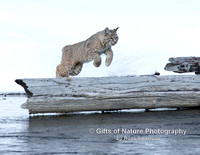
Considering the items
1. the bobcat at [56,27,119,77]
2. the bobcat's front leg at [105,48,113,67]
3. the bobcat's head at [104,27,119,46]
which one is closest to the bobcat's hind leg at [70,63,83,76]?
the bobcat at [56,27,119,77]

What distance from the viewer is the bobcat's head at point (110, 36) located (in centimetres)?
1006

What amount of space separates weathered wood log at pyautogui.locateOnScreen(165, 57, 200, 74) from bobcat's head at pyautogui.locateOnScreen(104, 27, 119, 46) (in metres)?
1.79

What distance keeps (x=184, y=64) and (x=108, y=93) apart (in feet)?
9.19

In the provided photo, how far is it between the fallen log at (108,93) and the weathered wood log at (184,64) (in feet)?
2.72

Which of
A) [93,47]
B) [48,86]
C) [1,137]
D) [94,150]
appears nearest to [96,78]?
[48,86]

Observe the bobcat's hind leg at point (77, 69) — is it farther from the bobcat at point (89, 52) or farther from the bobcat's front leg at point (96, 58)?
the bobcat's front leg at point (96, 58)

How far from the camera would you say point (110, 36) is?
10.1 meters

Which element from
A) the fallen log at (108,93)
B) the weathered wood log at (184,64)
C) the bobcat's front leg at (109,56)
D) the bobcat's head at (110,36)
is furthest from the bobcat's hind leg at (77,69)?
the weathered wood log at (184,64)

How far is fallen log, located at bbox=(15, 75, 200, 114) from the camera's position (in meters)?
8.20

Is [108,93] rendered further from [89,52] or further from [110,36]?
[110,36]

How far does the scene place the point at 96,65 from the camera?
393 inches

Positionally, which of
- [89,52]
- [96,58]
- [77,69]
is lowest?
[77,69]

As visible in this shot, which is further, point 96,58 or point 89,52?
point 89,52

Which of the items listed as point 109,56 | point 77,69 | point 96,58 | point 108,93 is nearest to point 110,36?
point 109,56
